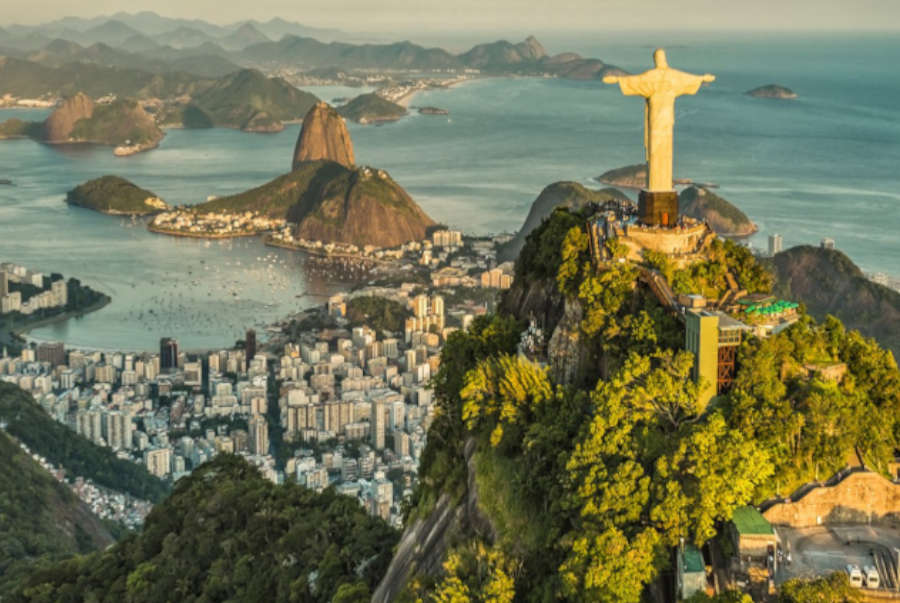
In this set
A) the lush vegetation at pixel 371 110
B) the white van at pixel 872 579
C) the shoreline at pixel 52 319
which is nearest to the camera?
the white van at pixel 872 579

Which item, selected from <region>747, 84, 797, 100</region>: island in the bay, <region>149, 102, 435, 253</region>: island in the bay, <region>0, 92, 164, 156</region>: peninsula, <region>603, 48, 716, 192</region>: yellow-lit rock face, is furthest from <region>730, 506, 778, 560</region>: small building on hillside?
<region>0, 92, 164, 156</region>: peninsula

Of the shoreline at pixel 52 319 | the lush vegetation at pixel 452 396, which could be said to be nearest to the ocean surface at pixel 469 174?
the shoreline at pixel 52 319

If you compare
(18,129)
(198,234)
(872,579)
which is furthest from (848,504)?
(18,129)

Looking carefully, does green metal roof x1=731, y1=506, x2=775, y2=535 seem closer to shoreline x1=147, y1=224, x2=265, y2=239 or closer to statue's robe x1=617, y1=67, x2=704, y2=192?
statue's robe x1=617, y1=67, x2=704, y2=192

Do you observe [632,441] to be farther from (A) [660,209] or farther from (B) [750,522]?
(A) [660,209]

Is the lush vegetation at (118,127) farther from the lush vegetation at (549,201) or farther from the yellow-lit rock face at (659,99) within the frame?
the yellow-lit rock face at (659,99)

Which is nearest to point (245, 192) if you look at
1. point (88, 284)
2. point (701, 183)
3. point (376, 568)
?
point (88, 284)

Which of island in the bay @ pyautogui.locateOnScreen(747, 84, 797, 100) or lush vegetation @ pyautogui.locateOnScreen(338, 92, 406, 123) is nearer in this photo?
island in the bay @ pyautogui.locateOnScreen(747, 84, 797, 100)

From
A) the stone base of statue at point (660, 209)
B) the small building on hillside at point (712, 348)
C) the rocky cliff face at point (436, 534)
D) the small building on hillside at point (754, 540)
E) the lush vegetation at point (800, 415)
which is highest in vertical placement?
the stone base of statue at point (660, 209)
